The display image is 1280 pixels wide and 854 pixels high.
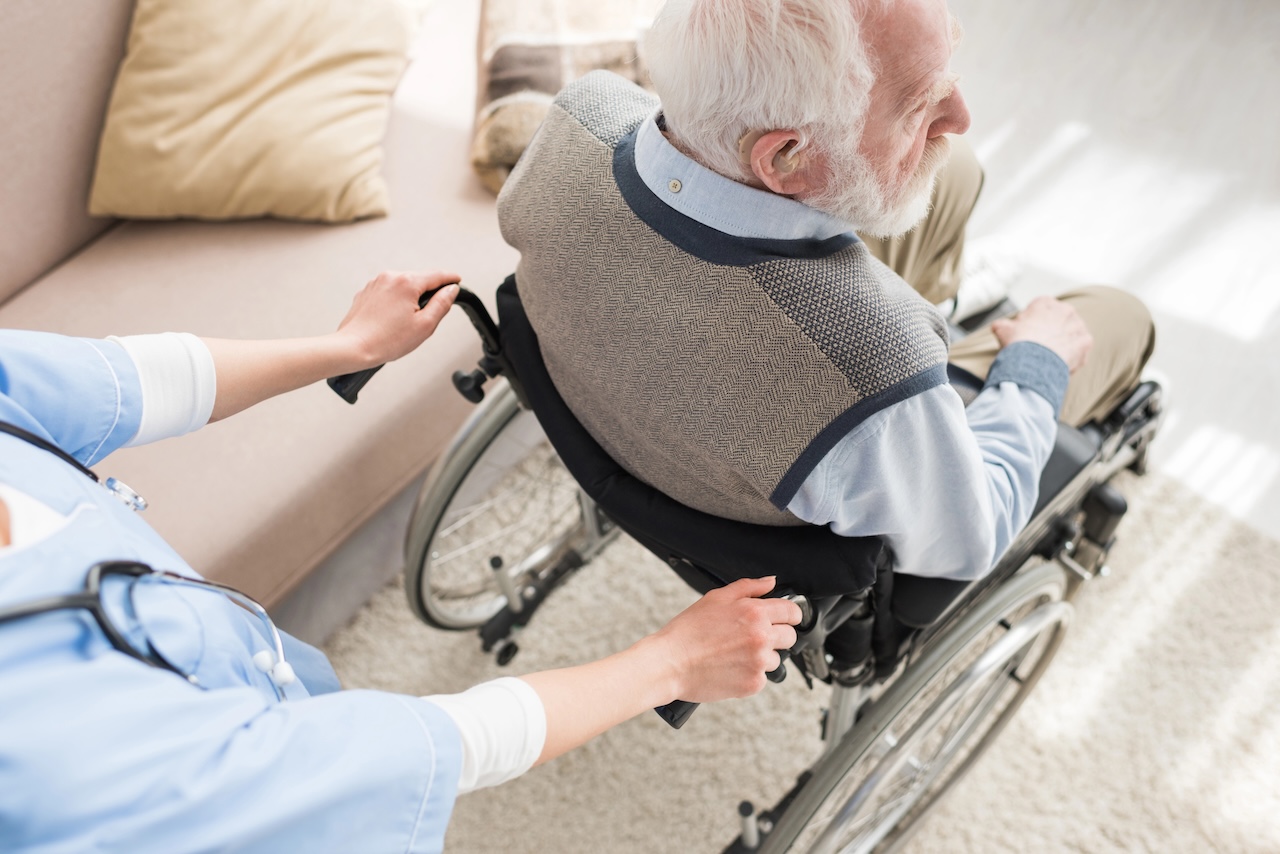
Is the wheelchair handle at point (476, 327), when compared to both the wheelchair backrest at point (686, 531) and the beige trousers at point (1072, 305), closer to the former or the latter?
the wheelchair backrest at point (686, 531)

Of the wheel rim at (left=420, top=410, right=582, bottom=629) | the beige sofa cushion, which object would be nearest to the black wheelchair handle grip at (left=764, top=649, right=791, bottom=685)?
the wheel rim at (left=420, top=410, right=582, bottom=629)

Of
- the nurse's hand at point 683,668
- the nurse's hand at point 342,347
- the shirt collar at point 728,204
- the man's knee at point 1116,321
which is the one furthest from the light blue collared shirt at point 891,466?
the man's knee at point 1116,321

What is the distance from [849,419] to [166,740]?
1.76 feet

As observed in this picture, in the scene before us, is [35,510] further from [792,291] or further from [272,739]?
[792,291]

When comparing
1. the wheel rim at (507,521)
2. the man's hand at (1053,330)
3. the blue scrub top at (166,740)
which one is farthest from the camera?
the wheel rim at (507,521)

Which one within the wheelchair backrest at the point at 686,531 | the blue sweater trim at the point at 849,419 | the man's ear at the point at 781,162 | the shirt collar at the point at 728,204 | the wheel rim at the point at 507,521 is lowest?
the wheel rim at the point at 507,521

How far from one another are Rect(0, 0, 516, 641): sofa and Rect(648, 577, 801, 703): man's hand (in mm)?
853

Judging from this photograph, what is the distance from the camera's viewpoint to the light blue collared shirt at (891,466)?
76 centimetres

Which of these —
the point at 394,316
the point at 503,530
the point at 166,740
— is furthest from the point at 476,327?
the point at 503,530

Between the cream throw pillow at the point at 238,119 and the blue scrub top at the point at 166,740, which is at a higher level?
the blue scrub top at the point at 166,740

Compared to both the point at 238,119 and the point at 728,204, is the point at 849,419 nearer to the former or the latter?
the point at 728,204

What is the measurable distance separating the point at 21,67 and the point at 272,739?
1512 millimetres

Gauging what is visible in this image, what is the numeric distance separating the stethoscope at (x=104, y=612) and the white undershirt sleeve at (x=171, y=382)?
0.29 feet

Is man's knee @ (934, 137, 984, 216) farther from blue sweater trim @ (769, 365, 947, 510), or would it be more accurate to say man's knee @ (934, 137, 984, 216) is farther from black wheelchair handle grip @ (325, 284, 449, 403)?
black wheelchair handle grip @ (325, 284, 449, 403)
